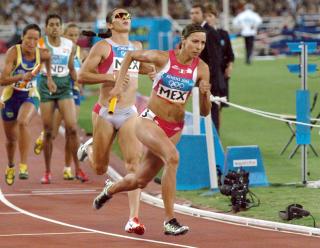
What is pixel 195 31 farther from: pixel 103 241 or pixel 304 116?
pixel 304 116

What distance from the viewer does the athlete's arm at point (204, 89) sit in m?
12.9

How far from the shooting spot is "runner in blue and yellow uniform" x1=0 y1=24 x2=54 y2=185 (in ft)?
58.3

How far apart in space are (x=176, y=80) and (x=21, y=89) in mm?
5536

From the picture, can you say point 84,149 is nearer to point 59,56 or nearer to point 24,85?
point 24,85

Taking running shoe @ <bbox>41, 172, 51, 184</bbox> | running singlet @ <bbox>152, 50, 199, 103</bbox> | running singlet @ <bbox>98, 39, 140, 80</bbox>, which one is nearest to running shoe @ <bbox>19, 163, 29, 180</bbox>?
running shoe @ <bbox>41, 172, 51, 184</bbox>

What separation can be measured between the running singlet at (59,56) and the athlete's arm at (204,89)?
239 inches

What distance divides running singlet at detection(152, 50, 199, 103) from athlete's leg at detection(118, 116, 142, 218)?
981 millimetres

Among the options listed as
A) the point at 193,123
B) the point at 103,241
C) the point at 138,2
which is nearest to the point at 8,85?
the point at 193,123

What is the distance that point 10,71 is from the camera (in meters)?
17.8

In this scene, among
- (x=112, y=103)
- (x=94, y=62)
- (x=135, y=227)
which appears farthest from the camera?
(x=94, y=62)

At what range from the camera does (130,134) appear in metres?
14.2

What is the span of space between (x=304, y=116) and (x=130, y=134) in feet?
12.3

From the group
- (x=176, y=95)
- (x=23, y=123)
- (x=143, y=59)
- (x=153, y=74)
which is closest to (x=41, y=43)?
(x=23, y=123)

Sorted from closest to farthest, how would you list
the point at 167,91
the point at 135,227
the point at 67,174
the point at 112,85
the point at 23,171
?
the point at 167,91 → the point at 135,227 → the point at 112,85 → the point at 23,171 → the point at 67,174
